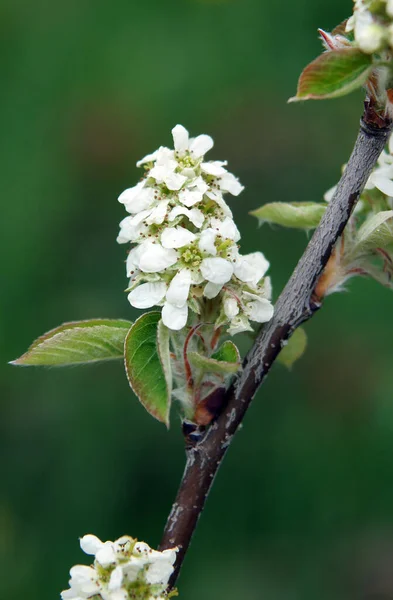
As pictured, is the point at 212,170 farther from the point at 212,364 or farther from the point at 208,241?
the point at 212,364

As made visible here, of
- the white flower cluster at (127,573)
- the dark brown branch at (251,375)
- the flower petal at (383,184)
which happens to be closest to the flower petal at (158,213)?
the dark brown branch at (251,375)

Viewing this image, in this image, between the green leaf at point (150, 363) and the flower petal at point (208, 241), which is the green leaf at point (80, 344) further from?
the flower petal at point (208, 241)

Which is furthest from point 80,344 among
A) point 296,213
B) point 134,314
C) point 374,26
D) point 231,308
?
point 134,314

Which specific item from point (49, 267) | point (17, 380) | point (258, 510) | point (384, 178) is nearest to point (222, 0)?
point (49, 267)

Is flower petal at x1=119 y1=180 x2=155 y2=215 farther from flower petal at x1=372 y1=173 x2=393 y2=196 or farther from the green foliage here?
flower petal at x1=372 y1=173 x2=393 y2=196

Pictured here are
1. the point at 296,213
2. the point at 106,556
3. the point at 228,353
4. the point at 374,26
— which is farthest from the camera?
the point at 296,213
